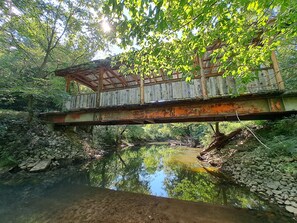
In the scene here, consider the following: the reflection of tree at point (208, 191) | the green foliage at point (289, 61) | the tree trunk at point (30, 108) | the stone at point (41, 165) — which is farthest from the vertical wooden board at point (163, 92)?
the tree trunk at point (30, 108)

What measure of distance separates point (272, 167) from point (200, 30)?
4825 mm

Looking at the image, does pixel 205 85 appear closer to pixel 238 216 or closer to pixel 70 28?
pixel 238 216

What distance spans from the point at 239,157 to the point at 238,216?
4.08 metres

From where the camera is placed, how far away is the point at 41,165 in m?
7.33

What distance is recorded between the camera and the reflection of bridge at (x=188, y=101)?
5496mm

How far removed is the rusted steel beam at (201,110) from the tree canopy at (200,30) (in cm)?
253

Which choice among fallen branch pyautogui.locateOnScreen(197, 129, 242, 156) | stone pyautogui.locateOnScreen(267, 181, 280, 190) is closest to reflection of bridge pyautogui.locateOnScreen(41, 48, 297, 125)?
stone pyautogui.locateOnScreen(267, 181, 280, 190)

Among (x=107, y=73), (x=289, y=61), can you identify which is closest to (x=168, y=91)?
(x=107, y=73)

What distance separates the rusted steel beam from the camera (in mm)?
5477

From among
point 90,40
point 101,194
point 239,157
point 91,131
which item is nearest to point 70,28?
point 90,40

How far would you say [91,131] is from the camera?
1375 centimetres

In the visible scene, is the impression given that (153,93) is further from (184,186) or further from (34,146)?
(34,146)

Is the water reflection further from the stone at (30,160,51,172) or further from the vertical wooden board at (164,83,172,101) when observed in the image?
the vertical wooden board at (164,83,172,101)

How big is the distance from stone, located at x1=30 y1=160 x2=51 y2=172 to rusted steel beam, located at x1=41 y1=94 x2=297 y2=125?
231 centimetres
